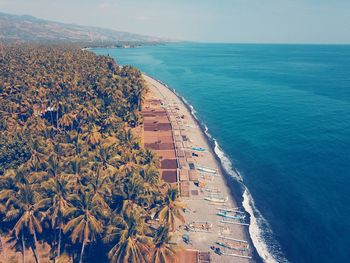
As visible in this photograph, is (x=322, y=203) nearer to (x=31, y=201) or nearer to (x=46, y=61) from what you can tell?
(x=31, y=201)

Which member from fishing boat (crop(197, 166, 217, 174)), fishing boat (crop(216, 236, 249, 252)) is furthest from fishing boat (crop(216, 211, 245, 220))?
fishing boat (crop(197, 166, 217, 174))

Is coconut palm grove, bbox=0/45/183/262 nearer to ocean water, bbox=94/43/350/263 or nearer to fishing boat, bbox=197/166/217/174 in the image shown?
ocean water, bbox=94/43/350/263

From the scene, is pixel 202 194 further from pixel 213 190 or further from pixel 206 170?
pixel 206 170

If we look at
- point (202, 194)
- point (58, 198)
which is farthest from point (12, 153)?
point (202, 194)

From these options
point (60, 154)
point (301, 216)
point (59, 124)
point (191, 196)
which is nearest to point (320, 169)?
point (301, 216)

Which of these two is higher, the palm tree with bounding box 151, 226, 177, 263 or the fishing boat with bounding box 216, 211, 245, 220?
the palm tree with bounding box 151, 226, 177, 263

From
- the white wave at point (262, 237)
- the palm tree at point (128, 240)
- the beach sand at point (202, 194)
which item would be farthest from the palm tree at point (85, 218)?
the white wave at point (262, 237)
